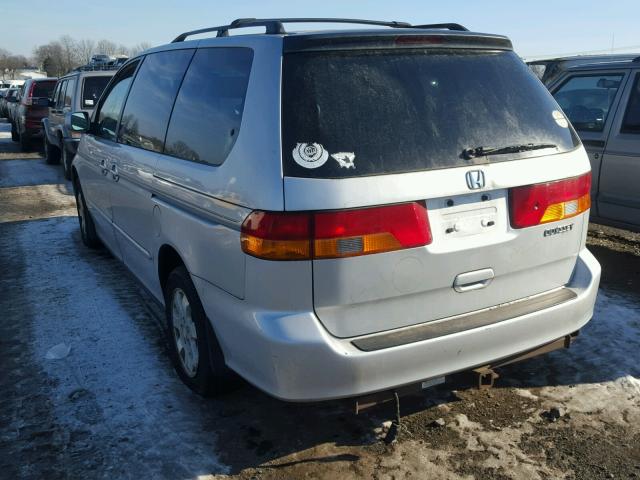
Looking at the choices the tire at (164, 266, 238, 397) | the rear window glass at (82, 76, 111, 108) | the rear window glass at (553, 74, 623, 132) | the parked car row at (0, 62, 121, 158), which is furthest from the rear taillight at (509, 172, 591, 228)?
the rear window glass at (82, 76, 111, 108)

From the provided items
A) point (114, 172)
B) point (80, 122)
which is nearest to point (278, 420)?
point (114, 172)

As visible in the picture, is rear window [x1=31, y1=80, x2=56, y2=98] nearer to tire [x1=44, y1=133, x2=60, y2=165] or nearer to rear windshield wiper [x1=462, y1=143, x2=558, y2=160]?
tire [x1=44, y1=133, x2=60, y2=165]

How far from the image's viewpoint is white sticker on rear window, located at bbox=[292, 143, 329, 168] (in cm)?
250

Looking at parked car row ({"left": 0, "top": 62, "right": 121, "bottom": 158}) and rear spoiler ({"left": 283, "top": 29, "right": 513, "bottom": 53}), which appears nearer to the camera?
rear spoiler ({"left": 283, "top": 29, "right": 513, "bottom": 53})

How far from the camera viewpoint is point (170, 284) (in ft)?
11.6

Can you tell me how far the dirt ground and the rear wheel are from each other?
1760 mm

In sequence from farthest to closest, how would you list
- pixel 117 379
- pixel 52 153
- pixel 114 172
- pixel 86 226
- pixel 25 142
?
1. pixel 25 142
2. pixel 52 153
3. pixel 86 226
4. pixel 114 172
5. pixel 117 379

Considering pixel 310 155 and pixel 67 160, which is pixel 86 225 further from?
pixel 67 160

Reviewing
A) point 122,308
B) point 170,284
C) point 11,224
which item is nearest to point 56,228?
point 11,224

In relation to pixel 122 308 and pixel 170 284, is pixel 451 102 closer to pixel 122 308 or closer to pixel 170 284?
pixel 170 284

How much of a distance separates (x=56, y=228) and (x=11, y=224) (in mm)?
721

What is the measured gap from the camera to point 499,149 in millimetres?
2857

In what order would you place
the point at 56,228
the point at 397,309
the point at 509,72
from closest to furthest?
1. the point at 397,309
2. the point at 509,72
3. the point at 56,228

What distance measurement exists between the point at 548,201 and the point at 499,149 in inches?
14.1
